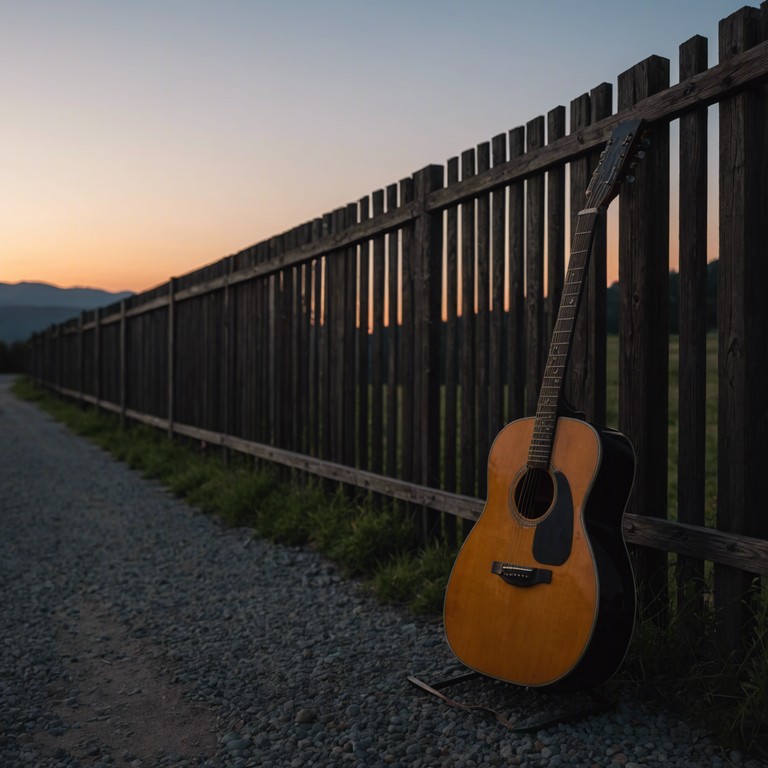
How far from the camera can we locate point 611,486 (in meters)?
2.64

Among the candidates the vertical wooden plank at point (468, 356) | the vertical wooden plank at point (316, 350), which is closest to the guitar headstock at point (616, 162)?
the vertical wooden plank at point (468, 356)

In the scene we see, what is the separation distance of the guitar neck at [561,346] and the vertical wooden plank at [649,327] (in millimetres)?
248

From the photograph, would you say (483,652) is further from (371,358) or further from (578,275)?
(371,358)

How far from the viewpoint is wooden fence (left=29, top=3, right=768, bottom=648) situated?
274 centimetres

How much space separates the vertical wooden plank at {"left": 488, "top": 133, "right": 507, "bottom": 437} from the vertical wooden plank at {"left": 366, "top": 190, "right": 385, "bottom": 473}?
1251 millimetres

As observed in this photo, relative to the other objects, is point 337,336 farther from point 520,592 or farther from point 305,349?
point 520,592

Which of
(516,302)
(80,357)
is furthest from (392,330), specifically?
(80,357)

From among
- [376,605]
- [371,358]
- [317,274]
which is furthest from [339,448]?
[376,605]

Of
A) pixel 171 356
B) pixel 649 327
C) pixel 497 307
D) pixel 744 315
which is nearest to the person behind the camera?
pixel 744 315

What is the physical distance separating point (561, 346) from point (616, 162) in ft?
2.35

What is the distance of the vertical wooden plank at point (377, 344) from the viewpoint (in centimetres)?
526

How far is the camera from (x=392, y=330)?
5.11 meters

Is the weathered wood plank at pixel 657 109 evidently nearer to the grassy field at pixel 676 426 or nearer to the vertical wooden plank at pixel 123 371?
the grassy field at pixel 676 426

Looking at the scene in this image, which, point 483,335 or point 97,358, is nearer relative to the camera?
point 483,335
